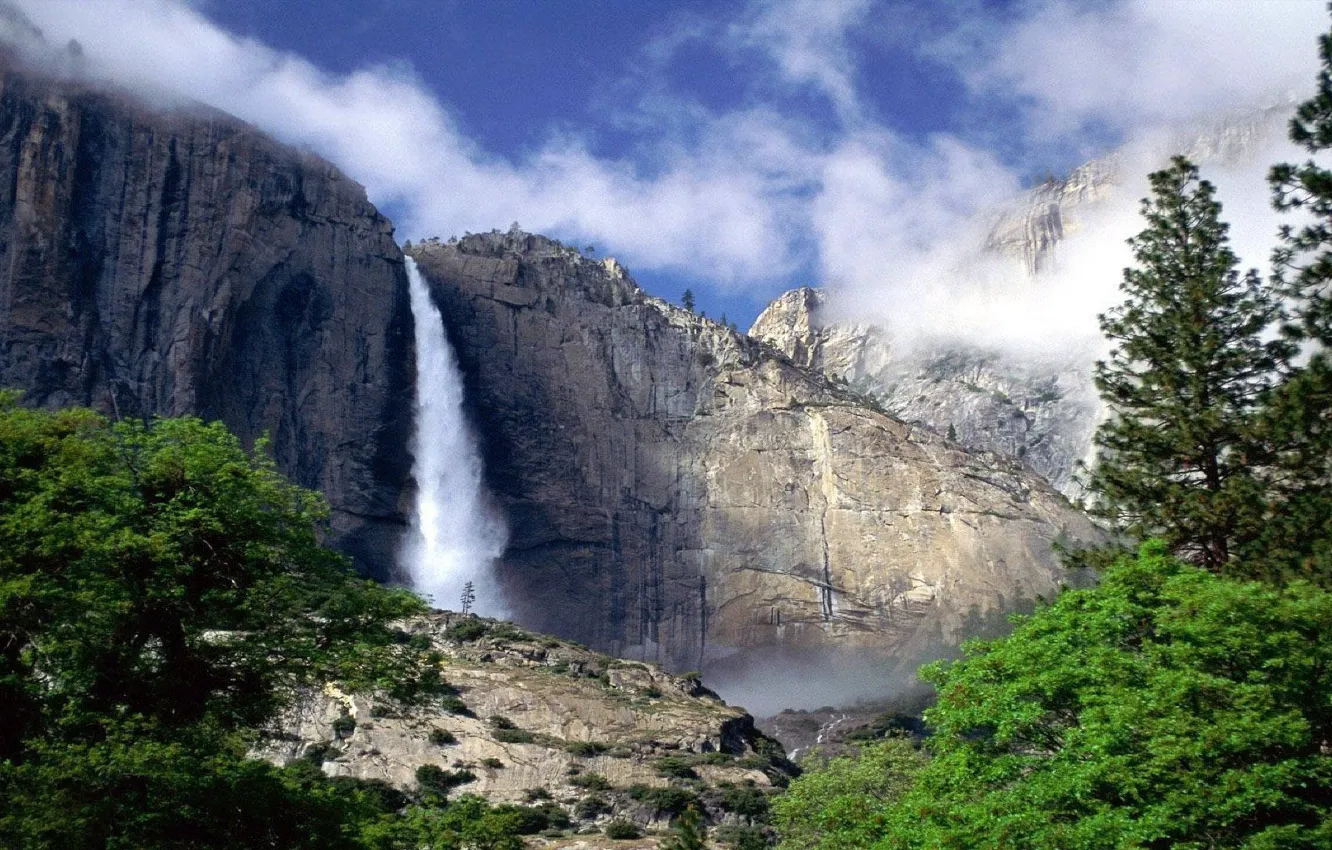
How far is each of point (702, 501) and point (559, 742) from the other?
50.6m

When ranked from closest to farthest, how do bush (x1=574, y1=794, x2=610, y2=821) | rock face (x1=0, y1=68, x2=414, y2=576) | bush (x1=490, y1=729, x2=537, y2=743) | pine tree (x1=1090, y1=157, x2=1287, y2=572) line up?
pine tree (x1=1090, y1=157, x2=1287, y2=572) < bush (x1=574, y1=794, x2=610, y2=821) < bush (x1=490, y1=729, x2=537, y2=743) < rock face (x1=0, y1=68, x2=414, y2=576)

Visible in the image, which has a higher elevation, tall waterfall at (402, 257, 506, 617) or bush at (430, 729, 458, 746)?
tall waterfall at (402, 257, 506, 617)

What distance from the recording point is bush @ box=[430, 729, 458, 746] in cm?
6803

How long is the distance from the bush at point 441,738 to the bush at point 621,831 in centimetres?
1080

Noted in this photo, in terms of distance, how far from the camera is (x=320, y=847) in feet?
78.6

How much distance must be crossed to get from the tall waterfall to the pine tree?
82365 millimetres

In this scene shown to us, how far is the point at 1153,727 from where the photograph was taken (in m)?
19.7

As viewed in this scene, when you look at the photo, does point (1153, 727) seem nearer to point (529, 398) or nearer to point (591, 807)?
point (591, 807)

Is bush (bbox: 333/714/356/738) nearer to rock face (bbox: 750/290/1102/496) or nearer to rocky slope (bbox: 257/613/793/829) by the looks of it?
rocky slope (bbox: 257/613/793/829)

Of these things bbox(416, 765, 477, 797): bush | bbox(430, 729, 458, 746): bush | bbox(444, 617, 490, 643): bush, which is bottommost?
bbox(416, 765, 477, 797): bush

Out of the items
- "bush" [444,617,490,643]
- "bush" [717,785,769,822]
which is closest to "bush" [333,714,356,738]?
"bush" [444,617,490,643]

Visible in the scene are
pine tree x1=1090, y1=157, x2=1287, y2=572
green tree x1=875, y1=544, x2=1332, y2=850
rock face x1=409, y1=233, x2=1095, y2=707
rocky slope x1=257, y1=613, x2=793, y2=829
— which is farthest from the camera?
rock face x1=409, y1=233, x2=1095, y2=707

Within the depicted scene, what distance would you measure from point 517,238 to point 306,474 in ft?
120

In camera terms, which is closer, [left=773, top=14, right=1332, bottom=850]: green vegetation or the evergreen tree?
[left=773, top=14, right=1332, bottom=850]: green vegetation
